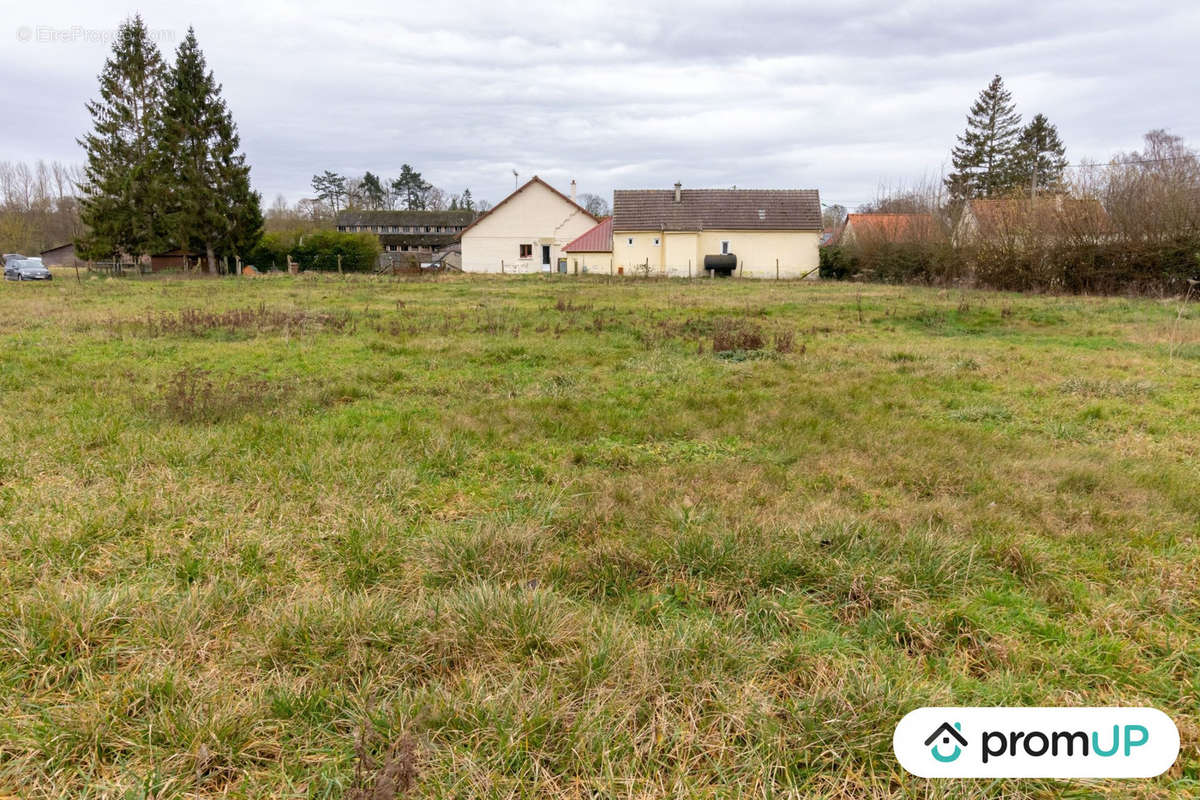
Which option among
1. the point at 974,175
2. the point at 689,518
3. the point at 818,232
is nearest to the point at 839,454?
the point at 689,518

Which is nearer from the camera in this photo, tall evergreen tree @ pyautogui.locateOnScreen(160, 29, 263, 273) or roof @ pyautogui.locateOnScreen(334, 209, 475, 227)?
tall evergreen tree @ pyautogui.locateOnScreen(160, 29, 263, 273)

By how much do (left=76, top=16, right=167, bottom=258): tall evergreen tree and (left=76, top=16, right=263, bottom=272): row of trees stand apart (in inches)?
1.8

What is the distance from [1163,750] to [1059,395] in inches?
264

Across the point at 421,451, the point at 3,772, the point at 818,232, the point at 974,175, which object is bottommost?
the point at 3,772

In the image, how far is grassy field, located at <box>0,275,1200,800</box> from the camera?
2.18m

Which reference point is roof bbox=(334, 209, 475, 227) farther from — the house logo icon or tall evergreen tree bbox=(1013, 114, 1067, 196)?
the house logo icon

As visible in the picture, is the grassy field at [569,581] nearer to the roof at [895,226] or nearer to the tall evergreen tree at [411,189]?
the roof at [895,226]

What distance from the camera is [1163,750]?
2.20m

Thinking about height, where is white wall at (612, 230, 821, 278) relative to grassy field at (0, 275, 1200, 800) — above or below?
above

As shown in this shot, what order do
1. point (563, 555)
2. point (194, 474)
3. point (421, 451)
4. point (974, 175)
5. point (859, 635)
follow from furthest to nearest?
point (974, 175)
point (421, 451)
point (194, 474)
point (563, 555)
point (859, 635)

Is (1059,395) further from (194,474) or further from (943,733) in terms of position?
(194,474)

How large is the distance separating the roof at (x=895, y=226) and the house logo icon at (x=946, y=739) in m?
31.4

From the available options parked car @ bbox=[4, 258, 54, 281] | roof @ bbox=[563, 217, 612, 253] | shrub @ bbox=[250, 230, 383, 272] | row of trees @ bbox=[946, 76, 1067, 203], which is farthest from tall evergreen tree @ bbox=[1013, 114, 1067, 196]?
parked car @ bbox=[4, 258, 54, 281]

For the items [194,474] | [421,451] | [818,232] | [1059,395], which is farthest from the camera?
[818,232]
